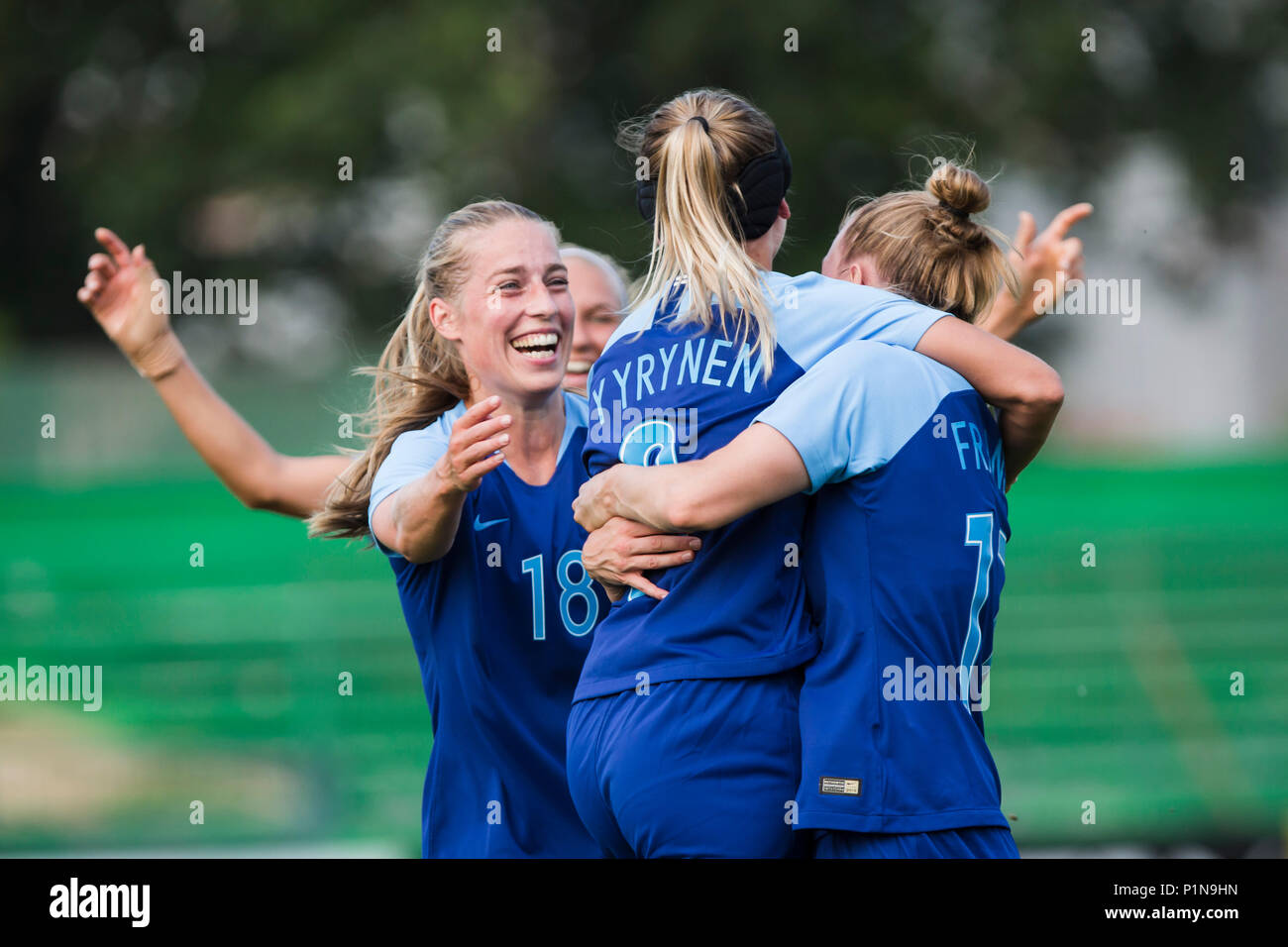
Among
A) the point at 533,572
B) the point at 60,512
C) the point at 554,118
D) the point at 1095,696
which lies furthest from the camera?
the point at 554,118

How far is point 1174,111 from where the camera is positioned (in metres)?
15.9

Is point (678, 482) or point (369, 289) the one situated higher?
point (369, 289)

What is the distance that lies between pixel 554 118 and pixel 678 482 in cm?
1353

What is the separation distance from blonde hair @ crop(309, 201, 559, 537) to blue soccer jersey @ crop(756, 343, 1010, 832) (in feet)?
3.94

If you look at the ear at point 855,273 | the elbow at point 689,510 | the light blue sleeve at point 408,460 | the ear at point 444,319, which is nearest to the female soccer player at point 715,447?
the elbow at point 689,510

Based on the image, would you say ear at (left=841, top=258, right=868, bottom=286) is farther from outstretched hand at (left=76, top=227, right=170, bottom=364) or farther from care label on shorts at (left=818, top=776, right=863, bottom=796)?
outstretched hand at (left=76, top=227, right=170, bottom=364)

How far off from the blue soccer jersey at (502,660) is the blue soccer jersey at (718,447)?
0.64m

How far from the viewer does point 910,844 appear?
252 centimetres

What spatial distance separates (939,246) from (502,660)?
130 centimetres

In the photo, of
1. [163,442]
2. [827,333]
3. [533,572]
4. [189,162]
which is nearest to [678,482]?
[827,333]

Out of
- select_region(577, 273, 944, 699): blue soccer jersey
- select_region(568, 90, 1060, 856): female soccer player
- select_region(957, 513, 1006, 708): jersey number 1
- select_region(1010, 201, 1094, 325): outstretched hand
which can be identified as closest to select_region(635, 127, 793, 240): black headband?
select_region(568, 90, 1060, 856): female soccer player

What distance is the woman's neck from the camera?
349 centimetres

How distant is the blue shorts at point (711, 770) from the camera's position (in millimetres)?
2549

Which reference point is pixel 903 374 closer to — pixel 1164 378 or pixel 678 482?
pixel 678 482
